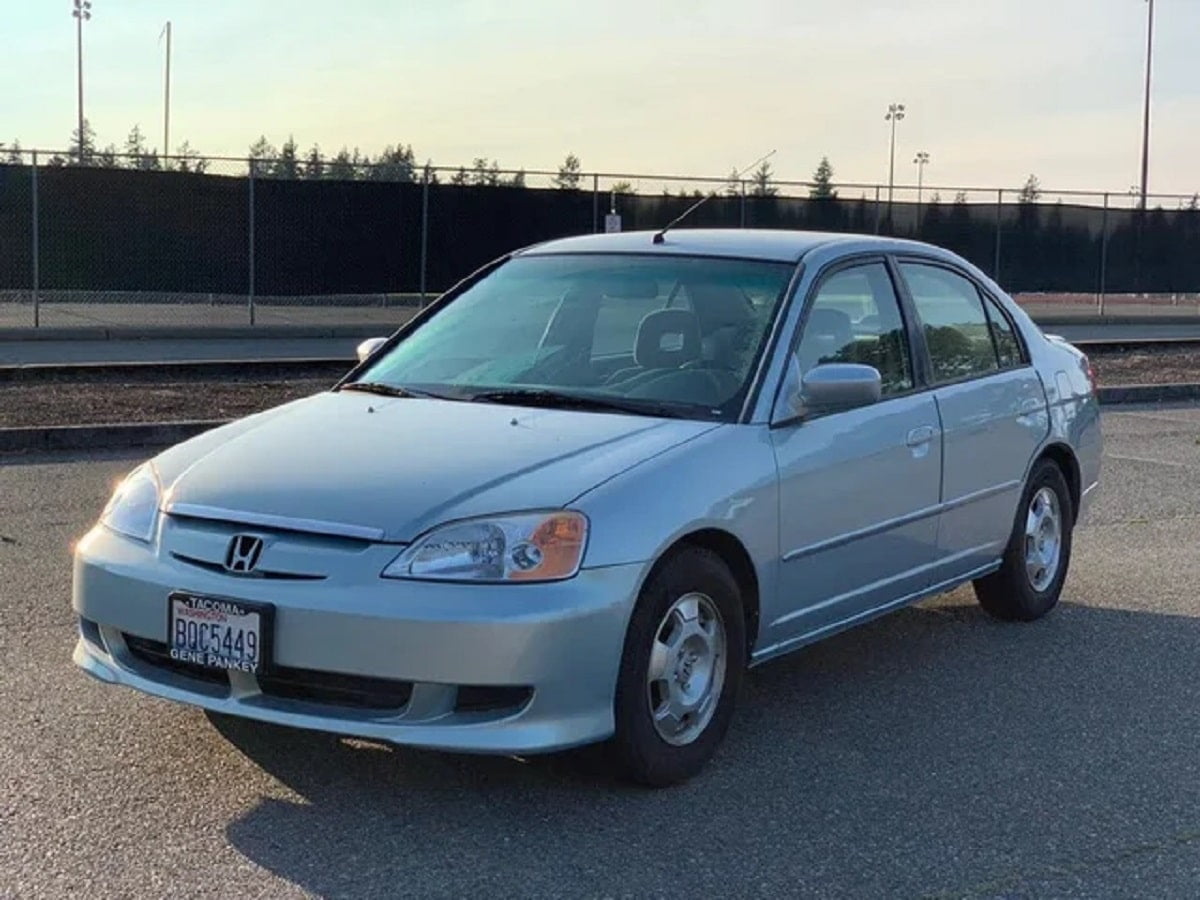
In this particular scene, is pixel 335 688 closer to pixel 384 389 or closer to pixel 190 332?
pixel 384 389

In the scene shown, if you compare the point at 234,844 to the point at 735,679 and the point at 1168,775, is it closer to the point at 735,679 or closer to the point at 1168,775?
the point at 735,679

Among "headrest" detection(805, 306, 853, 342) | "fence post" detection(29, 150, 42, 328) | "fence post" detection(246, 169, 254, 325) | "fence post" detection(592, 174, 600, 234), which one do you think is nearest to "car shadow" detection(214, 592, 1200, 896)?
"headrest" detection(805, 306, 853, 342)

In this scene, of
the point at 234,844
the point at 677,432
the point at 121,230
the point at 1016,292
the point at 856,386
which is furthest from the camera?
the point at 1016,292

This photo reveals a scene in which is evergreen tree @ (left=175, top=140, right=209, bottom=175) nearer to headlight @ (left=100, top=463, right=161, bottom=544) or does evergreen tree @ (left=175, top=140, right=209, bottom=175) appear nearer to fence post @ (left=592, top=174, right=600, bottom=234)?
fence post @ (left=592, top=174, right=600, bottom=234)

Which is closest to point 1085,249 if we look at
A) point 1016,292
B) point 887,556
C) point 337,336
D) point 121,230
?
point 1016,292

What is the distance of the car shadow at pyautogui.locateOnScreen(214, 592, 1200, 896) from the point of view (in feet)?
12.4

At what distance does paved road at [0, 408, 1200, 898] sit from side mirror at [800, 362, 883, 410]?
109 cm

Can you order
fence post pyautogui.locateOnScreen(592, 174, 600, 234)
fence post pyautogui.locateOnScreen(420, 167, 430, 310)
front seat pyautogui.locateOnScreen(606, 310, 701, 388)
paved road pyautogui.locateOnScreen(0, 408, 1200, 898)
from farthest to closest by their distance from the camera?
fence post pyautogui.locateOnScreen(592, 174, 600, 234)
fence post pyautogui.locateOnScreen(420, 167, 430, 310)
front seat pyautogui.locateOnScreen(606, 310, 701, 388)
paved road pyautogui.locateOnScreen(0, 408, 1200, 898)

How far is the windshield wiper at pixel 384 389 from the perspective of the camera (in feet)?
16.7

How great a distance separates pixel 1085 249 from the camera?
30.5 metres

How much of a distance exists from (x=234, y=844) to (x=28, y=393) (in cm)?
984

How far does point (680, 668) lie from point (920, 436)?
5.29 ft

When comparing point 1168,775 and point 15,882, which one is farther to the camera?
point 1168,775

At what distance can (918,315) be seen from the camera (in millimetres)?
5855
